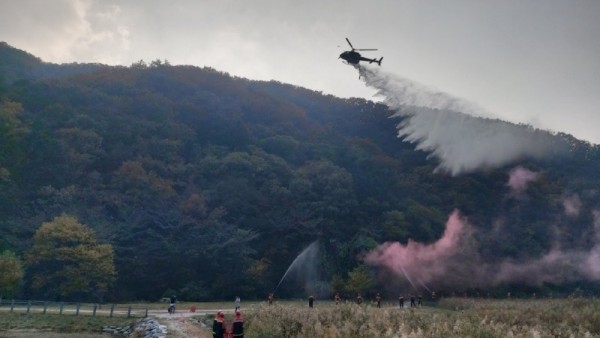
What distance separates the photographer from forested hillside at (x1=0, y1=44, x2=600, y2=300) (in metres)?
56.7

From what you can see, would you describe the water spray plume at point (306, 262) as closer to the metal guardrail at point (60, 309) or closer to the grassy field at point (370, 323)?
the metal guardrail at point (60, 309)

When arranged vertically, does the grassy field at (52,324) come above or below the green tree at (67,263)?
below

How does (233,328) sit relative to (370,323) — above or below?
below

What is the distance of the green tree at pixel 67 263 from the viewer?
46031mm

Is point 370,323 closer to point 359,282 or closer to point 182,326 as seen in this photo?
point 182,326

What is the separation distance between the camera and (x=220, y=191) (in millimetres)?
68312

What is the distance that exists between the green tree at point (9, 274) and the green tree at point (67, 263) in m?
→ 3.19

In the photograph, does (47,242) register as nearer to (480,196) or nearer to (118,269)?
(118,269)

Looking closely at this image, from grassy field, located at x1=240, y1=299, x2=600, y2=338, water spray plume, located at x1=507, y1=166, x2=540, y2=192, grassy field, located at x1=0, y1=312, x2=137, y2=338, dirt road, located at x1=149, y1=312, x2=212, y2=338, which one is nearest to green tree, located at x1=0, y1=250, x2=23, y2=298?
grassy field, located at x1=0, y1=312, x2=137, y2=338

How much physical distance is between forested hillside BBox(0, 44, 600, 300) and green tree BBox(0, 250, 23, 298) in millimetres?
3999

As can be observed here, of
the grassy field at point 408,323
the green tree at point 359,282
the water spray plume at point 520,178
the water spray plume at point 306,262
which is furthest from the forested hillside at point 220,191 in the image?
the grassy field at point 408,323

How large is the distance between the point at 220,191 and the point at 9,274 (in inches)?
1203

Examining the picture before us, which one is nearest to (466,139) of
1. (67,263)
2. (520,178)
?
(520,178)

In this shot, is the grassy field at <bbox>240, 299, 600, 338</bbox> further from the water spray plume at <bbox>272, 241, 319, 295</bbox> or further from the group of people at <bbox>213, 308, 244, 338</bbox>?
the water spray plume at <bbox>272, 241, 319, 295</bbox>
